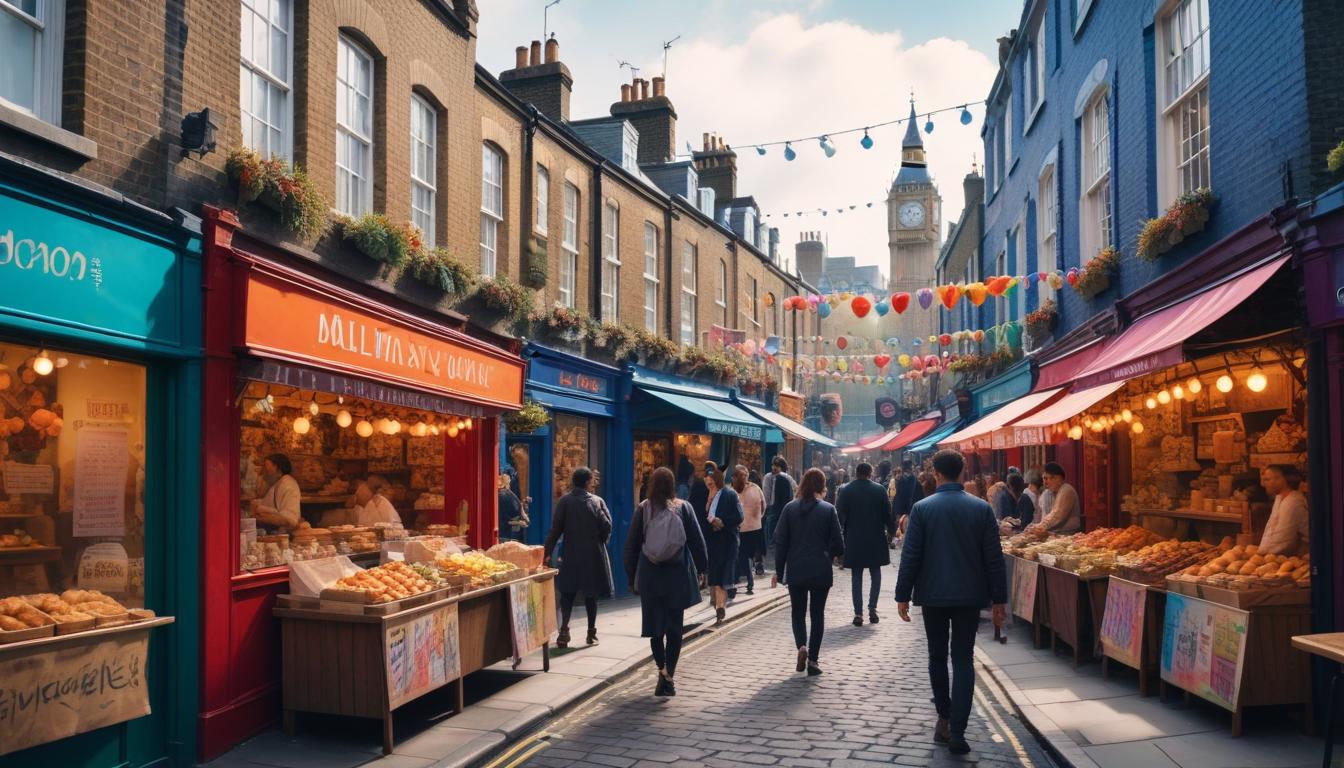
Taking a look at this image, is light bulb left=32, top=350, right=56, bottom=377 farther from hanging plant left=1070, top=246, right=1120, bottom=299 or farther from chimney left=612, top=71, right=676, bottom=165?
chimney left=612, top=71, right=676, bottom=165

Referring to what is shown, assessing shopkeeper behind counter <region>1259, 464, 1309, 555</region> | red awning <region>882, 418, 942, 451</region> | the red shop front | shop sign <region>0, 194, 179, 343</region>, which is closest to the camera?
shop sign <region>0, 194, 179, 343</region>

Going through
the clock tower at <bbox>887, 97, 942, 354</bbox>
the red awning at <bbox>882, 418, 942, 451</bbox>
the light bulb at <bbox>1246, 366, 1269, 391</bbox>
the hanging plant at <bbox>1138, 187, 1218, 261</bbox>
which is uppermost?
the clock tower at <bbox>887, 97, 942, 354</bbox>

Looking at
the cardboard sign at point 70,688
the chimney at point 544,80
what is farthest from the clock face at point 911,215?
the cardboard sign at point 70,688

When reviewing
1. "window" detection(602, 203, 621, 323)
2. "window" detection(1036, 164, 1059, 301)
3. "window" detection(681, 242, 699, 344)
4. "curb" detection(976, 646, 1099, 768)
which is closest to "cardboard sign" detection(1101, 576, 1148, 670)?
"curb" detection(976, 646, 1099, 768)

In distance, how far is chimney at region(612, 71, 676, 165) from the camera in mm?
24031

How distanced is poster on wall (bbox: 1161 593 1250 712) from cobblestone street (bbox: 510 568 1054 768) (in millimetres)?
1250

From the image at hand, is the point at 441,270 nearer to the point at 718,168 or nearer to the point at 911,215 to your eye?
the point at 718,168

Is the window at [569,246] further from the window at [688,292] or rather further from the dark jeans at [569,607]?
the dark jeans at [569,607]

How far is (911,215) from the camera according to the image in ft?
270

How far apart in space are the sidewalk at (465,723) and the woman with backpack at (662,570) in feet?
2.39

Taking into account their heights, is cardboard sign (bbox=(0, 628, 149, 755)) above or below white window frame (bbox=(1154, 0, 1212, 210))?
below

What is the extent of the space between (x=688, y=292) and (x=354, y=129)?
12.5 m

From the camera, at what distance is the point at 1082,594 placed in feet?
32.1

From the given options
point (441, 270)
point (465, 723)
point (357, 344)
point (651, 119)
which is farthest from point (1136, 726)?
point (651, 119)
